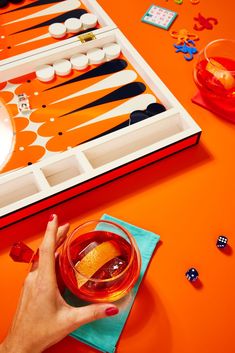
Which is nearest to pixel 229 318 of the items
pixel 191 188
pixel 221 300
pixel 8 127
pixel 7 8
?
pixel 221 300

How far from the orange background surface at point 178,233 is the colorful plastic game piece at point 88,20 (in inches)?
8.8

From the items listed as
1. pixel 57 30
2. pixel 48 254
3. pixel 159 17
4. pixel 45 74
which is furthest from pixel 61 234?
pixel 159 17

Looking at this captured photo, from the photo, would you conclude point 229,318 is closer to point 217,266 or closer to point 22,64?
point 217,266

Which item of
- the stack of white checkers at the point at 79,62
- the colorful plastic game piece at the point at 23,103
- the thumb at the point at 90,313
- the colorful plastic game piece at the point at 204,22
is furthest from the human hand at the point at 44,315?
the colorful plastic game piece at the point at 204,22

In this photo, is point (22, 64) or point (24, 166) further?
point (22, 64)

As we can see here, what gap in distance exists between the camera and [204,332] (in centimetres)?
73

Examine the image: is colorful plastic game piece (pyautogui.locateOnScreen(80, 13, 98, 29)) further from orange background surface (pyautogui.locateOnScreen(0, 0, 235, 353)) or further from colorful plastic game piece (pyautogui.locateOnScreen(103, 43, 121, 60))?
orange background surface (pyautogui.locateOnScreen(0, 0, 235, 353))

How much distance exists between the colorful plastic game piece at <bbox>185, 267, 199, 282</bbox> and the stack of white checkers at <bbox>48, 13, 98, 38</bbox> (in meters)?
0.74

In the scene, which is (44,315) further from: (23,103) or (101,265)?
(23,103)

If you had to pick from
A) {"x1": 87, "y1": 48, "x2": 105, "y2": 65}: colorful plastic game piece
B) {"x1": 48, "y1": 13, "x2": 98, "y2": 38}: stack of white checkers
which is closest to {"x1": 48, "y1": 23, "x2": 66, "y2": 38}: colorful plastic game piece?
{"x1": 48, "y1": 13, "x2": 98, "y2": 38}: stack of white checkers

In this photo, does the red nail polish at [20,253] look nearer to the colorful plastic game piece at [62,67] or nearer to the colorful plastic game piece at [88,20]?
the colorful plastic game piece at [62,67]

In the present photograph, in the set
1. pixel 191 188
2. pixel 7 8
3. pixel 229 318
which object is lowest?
pixel 229 318

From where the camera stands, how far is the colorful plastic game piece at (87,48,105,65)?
42.8 inches

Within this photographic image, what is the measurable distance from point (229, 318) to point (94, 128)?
0.51 metres
